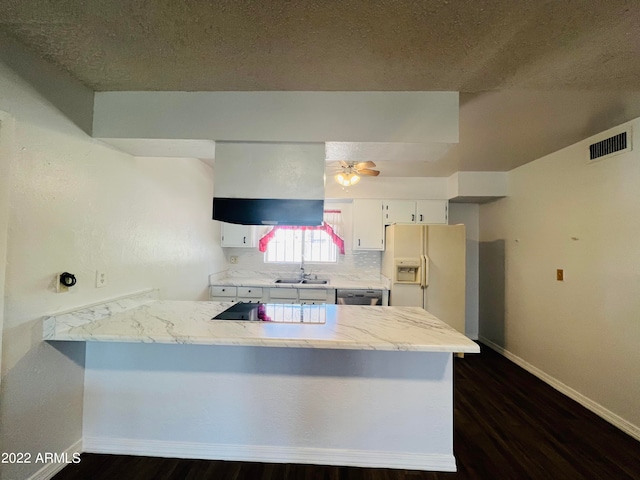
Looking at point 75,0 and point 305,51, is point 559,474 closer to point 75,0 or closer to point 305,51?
point 305,51

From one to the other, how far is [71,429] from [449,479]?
7.65 feet

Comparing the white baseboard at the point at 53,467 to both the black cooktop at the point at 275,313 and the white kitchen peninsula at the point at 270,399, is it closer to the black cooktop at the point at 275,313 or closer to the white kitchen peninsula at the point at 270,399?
the white kitchen peninsula at the point at 270,399

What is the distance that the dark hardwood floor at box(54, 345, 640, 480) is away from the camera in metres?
1.64

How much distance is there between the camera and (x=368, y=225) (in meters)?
3.94

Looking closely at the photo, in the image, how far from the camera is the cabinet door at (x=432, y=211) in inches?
151

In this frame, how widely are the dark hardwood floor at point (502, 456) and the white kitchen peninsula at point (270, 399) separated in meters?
0.07

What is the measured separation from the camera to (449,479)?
162 centimetres

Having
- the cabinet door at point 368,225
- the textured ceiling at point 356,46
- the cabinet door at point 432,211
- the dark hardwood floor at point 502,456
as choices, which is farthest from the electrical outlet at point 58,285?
the cabinet door at point 432,211

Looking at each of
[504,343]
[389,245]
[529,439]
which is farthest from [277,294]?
[504,343]

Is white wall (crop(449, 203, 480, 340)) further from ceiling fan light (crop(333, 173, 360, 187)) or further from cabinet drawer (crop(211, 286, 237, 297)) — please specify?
cabinet drawer (crop(211, 286, 237, 297))

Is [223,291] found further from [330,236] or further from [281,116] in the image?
[281,116]

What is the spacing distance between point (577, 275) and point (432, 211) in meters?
1.72

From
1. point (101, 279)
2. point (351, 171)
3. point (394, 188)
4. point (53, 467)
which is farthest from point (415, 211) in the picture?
point (53, 467)

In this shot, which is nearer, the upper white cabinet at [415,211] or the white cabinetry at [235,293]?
the white cabinetry at [235,293]
